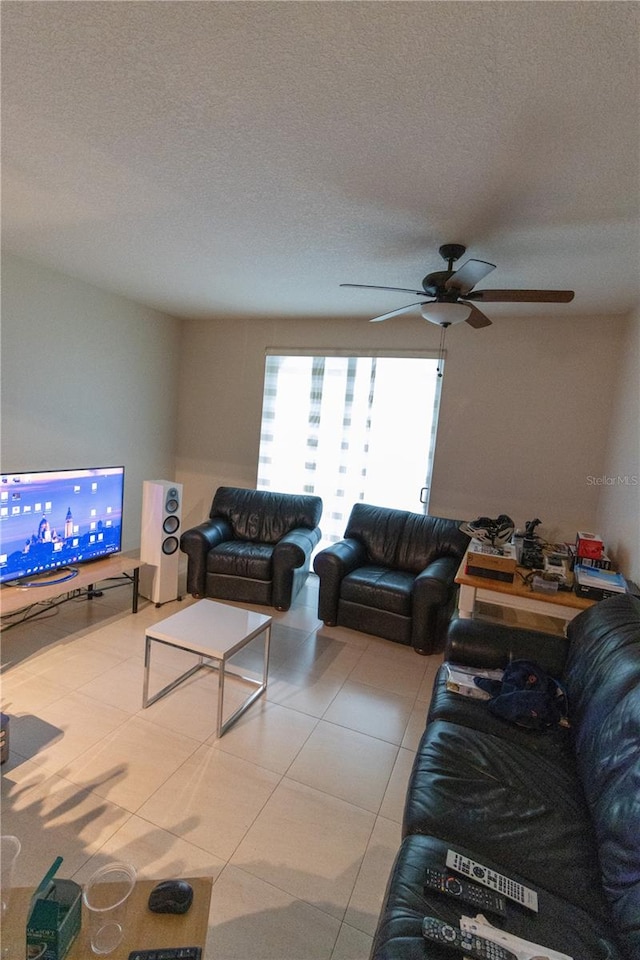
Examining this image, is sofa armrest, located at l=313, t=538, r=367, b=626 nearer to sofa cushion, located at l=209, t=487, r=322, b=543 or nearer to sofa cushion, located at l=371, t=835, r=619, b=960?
sofa cushion, located at l=209, t=487, r=322, b=543

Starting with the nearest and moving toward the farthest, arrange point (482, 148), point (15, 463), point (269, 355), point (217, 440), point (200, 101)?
1. point (200, 101)
2. point (482, 148)
3. point (15, 463)
4. point (269, 355)
5. point (217, 440)

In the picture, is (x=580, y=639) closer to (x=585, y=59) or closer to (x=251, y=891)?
(x=251, y=891)

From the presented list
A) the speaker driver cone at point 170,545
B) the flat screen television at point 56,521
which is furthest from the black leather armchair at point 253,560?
the flat screen television at point 56,521

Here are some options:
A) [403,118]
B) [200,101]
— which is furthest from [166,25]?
[403,118]

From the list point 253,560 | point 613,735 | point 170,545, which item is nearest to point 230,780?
point 613,735

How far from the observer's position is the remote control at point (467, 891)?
42.6 inches

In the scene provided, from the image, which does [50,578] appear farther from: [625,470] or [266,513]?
[625,470]

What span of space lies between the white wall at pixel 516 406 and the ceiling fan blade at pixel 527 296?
1.62 meters

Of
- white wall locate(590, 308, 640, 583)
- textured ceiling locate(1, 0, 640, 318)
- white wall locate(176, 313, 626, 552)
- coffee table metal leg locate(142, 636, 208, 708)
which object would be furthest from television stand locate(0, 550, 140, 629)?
white wall locate(590, 308, 640, 583)

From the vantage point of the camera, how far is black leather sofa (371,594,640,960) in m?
1.07

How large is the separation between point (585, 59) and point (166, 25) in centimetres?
112

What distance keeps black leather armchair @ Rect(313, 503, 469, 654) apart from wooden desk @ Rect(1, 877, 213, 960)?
7.62 ft

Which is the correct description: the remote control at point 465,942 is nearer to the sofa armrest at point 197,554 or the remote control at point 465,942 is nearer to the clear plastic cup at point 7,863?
the clear plastic cup at point 7,863

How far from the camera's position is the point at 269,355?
15.5ft
